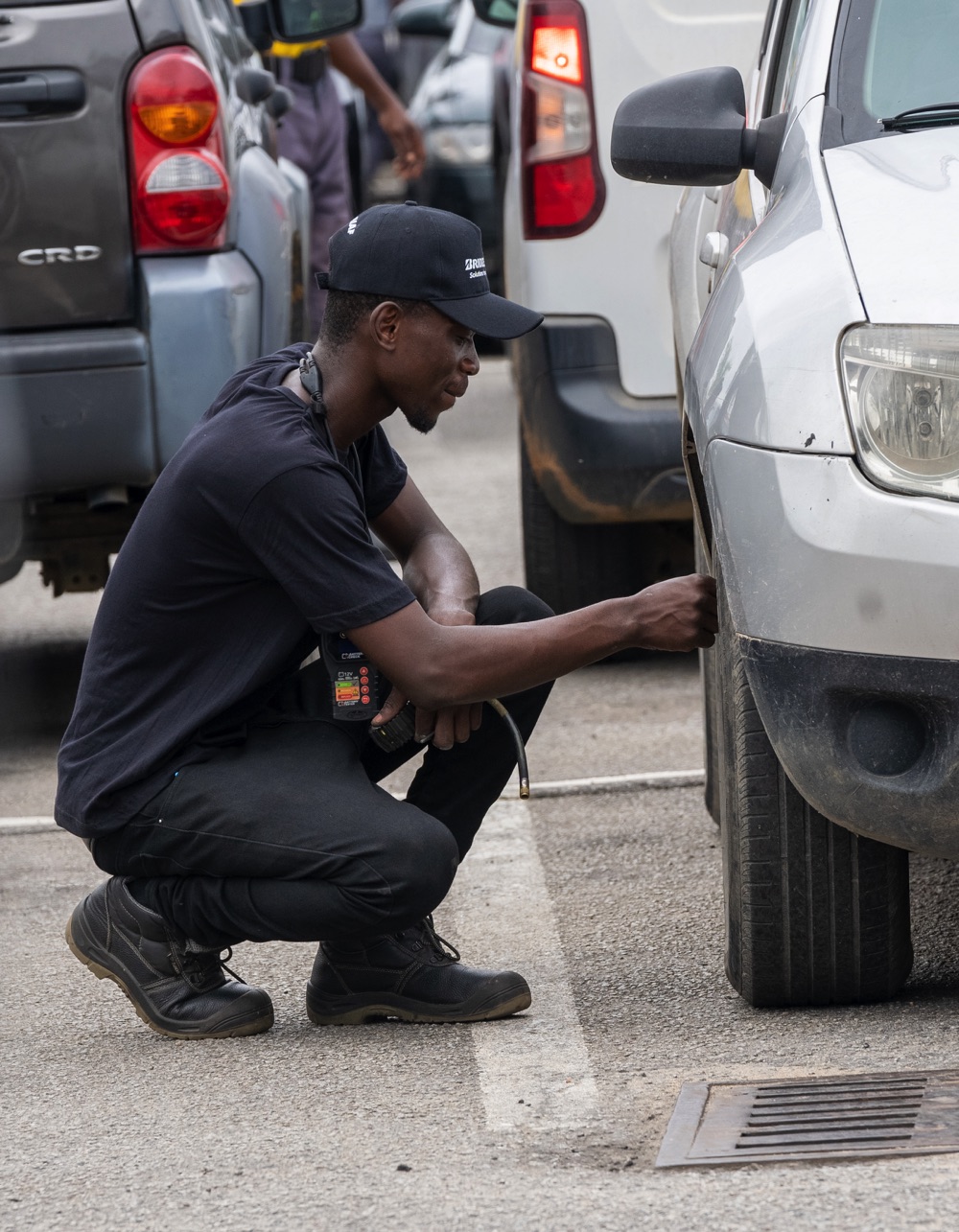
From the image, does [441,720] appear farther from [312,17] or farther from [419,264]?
[312,17]

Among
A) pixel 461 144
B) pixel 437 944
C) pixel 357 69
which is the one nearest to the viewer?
pixel 437 944

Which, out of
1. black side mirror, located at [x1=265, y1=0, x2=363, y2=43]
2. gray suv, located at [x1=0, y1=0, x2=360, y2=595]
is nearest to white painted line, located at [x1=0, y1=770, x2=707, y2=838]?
gray suv, located at [x1=0, y1=0, x2=360, y2=595]

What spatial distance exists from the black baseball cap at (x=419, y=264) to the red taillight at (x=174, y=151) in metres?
1.49

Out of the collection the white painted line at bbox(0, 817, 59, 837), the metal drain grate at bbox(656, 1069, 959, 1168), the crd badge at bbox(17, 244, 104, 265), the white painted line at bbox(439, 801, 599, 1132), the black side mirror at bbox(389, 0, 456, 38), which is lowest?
the white painted line at bbox(0, 817, 59, 837)

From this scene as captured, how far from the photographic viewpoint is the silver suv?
8.03 ft

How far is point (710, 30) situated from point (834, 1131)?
3115 millimetres

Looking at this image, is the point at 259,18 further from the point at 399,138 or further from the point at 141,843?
the point at 141,843

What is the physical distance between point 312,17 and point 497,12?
36.6 inches

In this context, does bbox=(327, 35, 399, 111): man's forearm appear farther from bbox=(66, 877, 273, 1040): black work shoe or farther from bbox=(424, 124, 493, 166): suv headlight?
bbox=(66, 877, 273, 1040): black work shoe

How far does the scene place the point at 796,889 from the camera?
9.31 feet

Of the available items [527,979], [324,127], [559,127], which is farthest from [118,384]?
[324,127]

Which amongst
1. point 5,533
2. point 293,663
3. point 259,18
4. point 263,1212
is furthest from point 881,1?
point 259,18

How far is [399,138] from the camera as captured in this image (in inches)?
325

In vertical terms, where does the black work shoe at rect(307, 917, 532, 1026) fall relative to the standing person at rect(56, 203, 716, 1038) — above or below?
below
